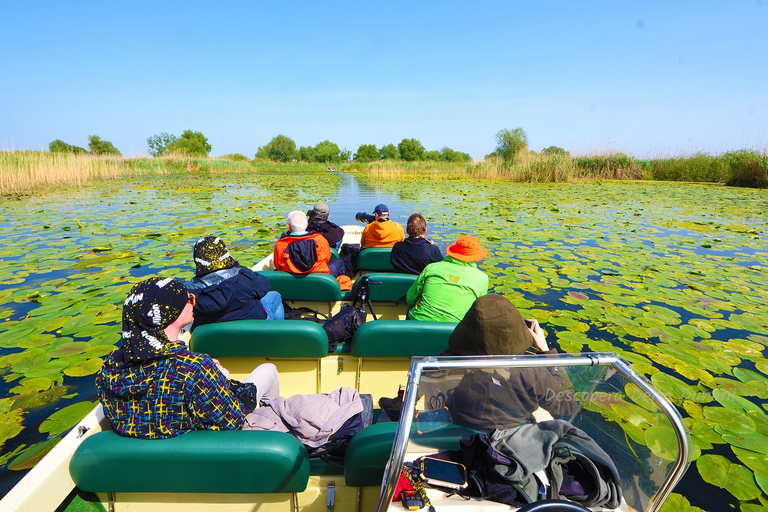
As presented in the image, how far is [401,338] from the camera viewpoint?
207 cm

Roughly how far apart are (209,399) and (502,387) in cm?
100

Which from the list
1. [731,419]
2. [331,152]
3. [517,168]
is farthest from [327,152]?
[731,419]

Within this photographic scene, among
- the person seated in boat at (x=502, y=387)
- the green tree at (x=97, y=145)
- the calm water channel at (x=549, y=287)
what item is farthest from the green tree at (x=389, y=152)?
the person seated in boat at (x=502, y=387)

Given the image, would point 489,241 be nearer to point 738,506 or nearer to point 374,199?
point 738,506

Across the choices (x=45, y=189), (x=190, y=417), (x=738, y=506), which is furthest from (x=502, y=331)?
(x=45, y=189)

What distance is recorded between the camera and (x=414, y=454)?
47.6 inches

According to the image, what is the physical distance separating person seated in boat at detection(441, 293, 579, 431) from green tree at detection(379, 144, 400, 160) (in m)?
70.5

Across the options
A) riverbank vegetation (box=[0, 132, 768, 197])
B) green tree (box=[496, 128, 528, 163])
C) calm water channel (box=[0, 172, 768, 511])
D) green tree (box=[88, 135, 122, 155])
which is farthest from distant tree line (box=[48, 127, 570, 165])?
calm water channel (box=[0, 172, 768, 511])

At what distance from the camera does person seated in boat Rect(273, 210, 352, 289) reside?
9.87 ft

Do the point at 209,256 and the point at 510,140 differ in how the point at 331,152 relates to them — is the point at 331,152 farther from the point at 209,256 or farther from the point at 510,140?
the point at 209,256

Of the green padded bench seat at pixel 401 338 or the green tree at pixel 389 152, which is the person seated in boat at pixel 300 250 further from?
the green tree at pixel 389 152

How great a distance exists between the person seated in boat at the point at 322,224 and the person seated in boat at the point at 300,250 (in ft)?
2.84

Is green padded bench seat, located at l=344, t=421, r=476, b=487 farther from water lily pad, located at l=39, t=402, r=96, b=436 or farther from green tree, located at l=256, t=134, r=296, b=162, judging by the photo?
green tree, located at l=256, t=134, r=296, b=162

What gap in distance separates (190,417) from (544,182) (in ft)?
61.3
